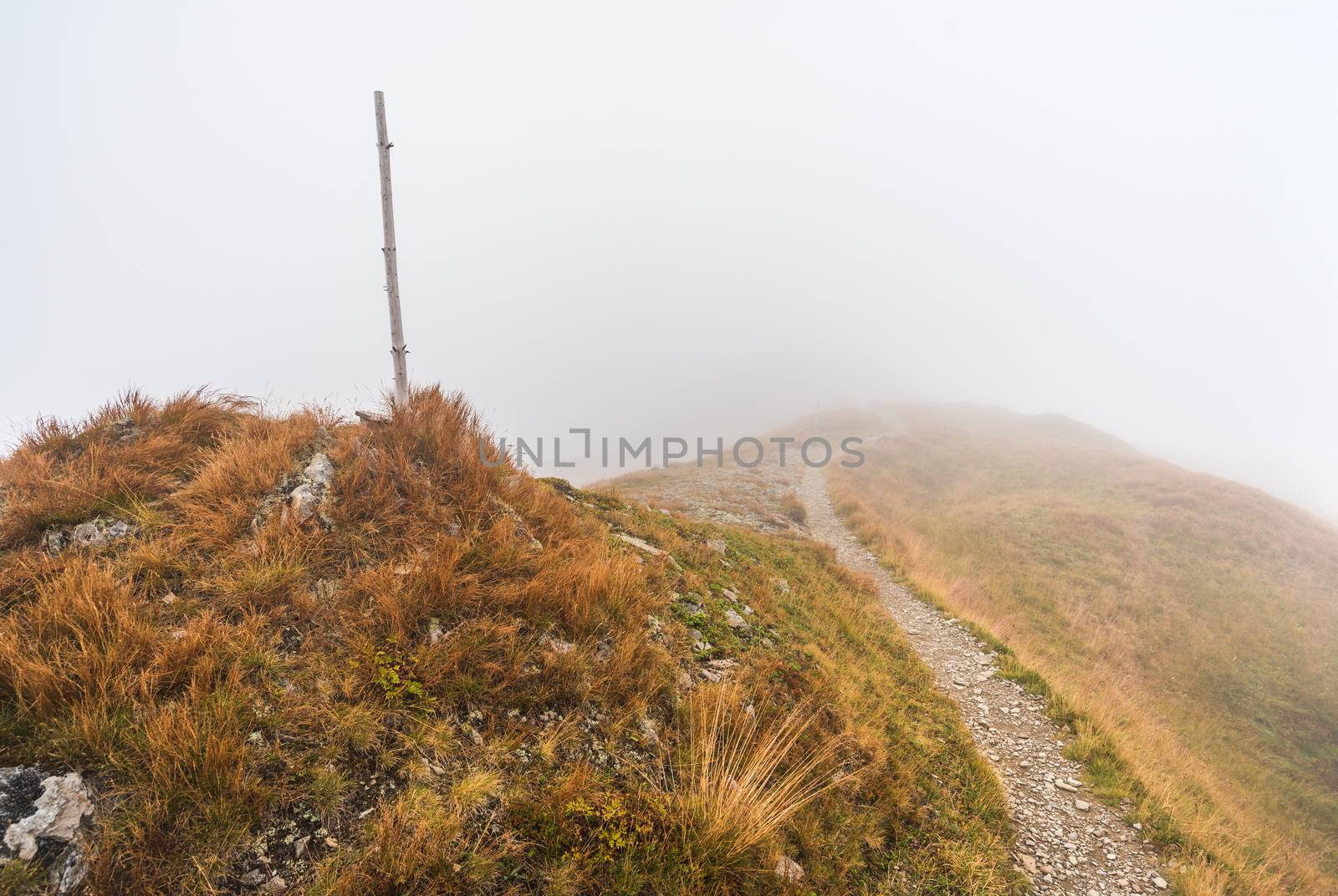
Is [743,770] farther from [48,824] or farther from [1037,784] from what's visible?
[1037,784]

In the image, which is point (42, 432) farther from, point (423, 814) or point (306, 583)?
point (423, 814)

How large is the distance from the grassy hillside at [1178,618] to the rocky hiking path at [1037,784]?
2.38 feet

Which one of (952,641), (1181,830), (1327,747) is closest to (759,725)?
(1181,830)

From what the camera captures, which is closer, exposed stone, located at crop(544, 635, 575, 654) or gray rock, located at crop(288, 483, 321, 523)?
exposed stone, located at crop(544, 635, 575, 654)

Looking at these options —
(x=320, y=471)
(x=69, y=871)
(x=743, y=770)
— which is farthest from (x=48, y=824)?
(x=743, y=770)

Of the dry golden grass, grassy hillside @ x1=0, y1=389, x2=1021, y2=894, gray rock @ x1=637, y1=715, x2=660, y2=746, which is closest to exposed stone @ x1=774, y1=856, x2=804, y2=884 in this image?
grassy hillside @ x1=0, y1=389, x2=1021, y2=894

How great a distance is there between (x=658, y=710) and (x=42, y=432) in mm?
9239

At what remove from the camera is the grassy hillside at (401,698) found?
315 cm

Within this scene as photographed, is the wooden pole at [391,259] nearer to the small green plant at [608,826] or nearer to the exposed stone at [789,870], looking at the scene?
the small green plant at [608,826]

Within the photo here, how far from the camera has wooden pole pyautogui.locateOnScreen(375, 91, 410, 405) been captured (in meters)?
7.33

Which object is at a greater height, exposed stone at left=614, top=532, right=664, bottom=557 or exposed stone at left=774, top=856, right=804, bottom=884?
exposed stone at left=614, top=532, right=664, bottom=557

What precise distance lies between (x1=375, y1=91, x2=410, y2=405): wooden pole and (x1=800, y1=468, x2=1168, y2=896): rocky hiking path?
11397 mm

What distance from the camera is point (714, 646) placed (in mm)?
7066

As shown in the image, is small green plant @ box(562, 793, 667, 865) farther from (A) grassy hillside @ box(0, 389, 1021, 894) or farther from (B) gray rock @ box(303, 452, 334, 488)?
(B) gray rock @ box(303, 452, 334, 488)
